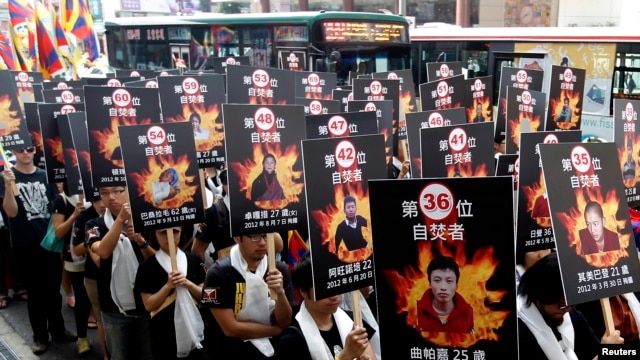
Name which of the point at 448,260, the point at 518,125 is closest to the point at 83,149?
the point at 448,260

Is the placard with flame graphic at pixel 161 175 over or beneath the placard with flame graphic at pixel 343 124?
beneath

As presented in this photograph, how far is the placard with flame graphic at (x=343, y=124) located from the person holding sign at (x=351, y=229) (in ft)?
3.60

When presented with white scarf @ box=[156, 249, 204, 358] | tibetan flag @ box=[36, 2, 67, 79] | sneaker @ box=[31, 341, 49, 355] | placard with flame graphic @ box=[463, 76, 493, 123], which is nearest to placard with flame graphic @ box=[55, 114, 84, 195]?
sneaker @ box=[31, 341, 49, 355]

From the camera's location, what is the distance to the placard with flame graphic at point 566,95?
6055 millimetres

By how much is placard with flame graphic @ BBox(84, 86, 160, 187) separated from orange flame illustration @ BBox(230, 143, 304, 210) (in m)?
1.21

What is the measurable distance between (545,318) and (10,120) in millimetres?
4951

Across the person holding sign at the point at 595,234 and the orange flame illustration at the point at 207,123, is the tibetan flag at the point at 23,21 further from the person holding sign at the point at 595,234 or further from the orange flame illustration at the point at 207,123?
the person holding sign at the point at 595,234

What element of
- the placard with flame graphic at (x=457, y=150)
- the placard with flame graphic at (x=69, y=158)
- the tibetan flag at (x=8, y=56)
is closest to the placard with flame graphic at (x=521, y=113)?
the placard with flame graphic at (x=457, y=150)

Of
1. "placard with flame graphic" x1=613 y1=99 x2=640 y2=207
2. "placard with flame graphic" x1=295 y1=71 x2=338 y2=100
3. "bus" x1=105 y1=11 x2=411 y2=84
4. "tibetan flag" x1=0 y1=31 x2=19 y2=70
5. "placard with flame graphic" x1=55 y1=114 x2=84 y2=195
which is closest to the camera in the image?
"placard with flame graphic" x1=613 y1=99 x2=640 y2=207

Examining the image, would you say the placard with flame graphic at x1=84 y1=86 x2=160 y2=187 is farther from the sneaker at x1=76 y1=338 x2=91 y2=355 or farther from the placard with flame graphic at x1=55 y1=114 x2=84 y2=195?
the sneaker at x1=76 y1=338 x2=91 y2=355

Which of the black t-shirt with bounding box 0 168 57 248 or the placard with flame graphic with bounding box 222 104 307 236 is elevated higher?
the placard with flame graphic with bounding box 222 104 307 236

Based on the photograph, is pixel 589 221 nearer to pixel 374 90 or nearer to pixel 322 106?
pixel 322 106

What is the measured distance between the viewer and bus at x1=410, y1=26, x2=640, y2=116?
10.5 m

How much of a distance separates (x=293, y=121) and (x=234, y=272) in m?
0.92
